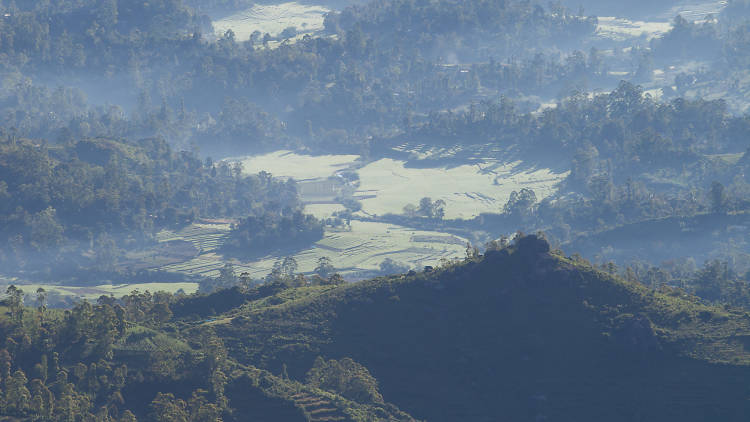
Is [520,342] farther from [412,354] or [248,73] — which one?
[248,73]

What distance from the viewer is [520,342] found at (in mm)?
56219

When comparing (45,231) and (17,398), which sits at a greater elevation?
(45,231)

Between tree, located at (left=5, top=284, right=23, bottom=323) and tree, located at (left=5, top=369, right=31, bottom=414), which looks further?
tree, located at (left=5, top=284, right=23, bottom=323)

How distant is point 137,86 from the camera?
538ft

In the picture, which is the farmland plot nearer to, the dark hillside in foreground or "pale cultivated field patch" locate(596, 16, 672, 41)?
"pale cultivated field patch" locate(596, 16, 672, 41)

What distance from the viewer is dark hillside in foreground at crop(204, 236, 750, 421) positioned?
172 feet

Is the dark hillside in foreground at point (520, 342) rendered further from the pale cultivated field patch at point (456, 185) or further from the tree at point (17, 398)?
the pale cultivated field patch at point (456, 185)

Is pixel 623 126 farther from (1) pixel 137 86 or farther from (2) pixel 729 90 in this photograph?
(1) pixel 137 86

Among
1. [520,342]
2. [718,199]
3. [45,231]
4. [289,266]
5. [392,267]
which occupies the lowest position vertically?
[392,267]

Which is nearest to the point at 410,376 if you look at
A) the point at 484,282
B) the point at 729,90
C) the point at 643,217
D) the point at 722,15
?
the point at 484,282

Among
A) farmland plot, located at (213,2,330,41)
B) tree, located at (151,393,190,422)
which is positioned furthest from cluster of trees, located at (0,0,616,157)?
tree, located at (151,393,190,422)

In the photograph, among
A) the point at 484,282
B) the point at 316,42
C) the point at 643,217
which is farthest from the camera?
the point at 316,42

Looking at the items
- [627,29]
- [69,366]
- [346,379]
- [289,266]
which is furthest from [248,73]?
[346,379]

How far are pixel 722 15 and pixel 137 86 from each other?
9772 centimetres
